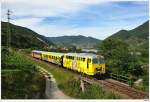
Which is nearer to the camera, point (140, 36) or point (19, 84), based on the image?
point (19, 84)

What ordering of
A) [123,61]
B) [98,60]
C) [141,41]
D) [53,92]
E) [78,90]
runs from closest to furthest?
1. [53,92]
2. [78,90]
3. [141,41]
4. [98,60]
5. [123,61]

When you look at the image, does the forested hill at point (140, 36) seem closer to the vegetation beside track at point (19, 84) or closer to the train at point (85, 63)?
the train at point (85, 63)

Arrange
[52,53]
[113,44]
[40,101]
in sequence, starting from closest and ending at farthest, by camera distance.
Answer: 1. [40,101]
2. [113,44]
3. [52,53]

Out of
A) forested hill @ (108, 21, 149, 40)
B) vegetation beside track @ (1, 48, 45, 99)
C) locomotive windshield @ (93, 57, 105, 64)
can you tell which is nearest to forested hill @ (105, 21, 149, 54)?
forested hill @ (108, 21, 149, 40)

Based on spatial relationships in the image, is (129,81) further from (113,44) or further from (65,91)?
(113,44)

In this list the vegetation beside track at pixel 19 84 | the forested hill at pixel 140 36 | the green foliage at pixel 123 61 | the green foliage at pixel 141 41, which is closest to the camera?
the vegetation beside track at pixel 19 84

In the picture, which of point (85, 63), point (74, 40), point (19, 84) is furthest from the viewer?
point (74, 40)

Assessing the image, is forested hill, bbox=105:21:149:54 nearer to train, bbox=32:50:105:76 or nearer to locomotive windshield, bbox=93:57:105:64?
locomotive windshield, bbox=93:57:105:64

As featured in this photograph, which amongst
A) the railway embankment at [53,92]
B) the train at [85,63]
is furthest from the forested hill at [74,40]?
the railway embankment at [53,92]

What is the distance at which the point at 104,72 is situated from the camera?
1920 cm

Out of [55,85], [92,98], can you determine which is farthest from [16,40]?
[92,98]

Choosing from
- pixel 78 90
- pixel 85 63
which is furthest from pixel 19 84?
pixel 85 63

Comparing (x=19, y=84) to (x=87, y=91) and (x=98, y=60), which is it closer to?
(x=87, y=91)

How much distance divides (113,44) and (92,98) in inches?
474
